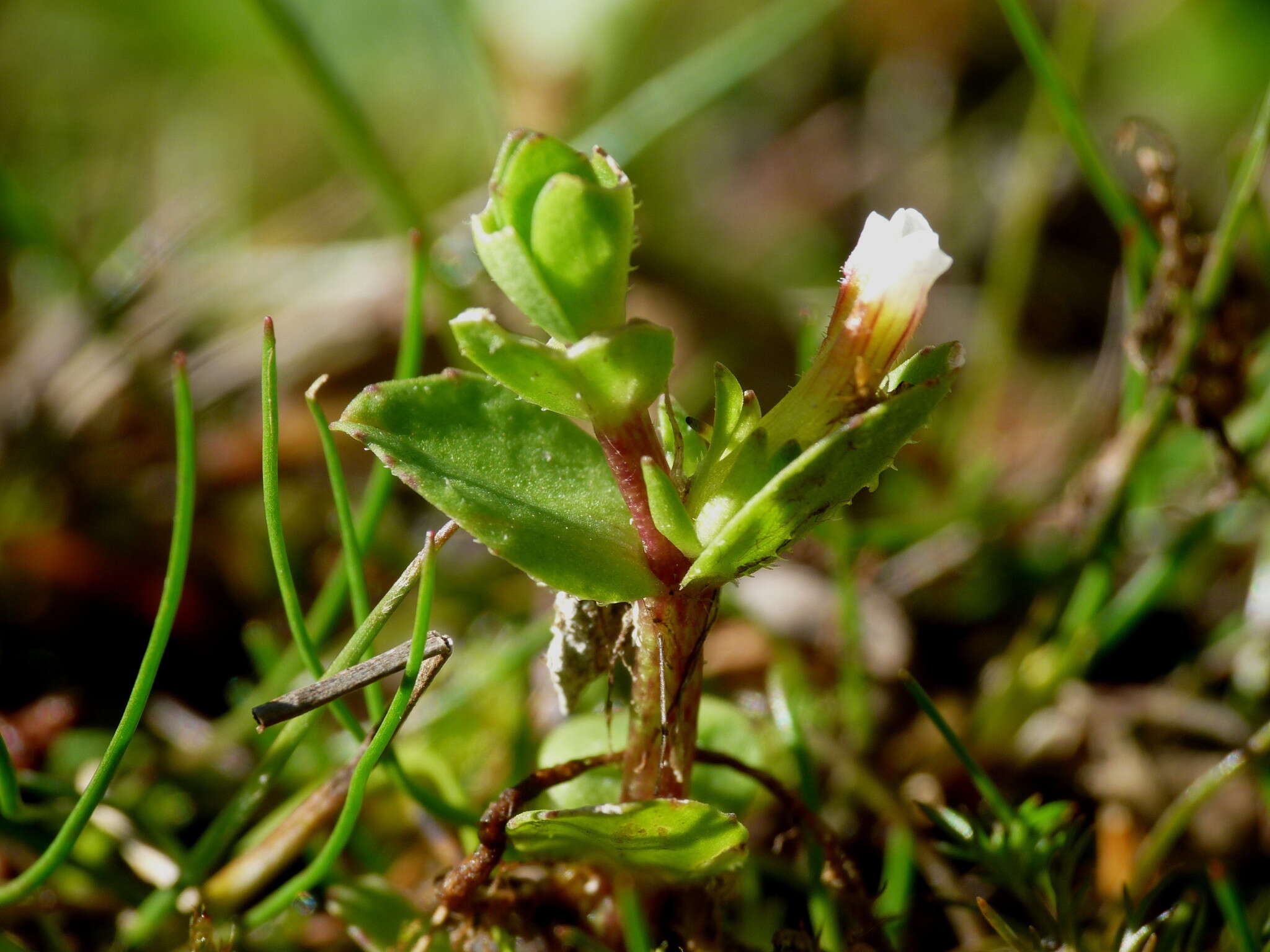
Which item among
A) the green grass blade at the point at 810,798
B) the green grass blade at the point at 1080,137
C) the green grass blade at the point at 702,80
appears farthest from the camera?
the green grass blade at the point at 702,80

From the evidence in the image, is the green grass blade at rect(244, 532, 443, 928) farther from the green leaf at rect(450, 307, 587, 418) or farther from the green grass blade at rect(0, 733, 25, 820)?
the green grass blade at rect(0, 733, 25, 820)

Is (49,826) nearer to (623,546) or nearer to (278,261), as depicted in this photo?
(623,546)

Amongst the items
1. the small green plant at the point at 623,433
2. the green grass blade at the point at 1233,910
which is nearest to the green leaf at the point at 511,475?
the small green plant at the point at 623,433

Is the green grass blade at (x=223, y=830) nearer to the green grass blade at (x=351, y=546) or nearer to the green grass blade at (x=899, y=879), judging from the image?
the green grass blade at (x=351, y=546)

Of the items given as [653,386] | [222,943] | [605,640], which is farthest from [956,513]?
[222,943]

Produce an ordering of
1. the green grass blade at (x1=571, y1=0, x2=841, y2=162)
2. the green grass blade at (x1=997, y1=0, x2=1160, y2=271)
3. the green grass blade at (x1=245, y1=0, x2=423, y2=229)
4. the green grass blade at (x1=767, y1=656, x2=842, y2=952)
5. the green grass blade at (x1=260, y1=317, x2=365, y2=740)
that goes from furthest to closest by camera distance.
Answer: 1. the green grass blade at (x1=571, y1=0, x2=841, y2=162)
2. the green grass blade at (x1=245, y1=0, x2=423, y2=229)
3. the green grass blade at (x1=997, y1=0, x2=1160, y2=271)
4. the green grass blade at (x1=767, y1=656, x2=842, y2=952)
5. the green grass blade at (x1=260, y1=317, x2=365, y2=740)

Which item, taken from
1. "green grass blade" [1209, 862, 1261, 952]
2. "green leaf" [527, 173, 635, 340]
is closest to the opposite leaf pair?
"green leaf" [527, 173, 635, 340]
